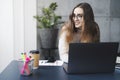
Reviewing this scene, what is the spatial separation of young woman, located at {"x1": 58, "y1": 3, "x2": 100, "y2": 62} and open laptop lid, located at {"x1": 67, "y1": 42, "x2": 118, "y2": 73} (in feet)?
1.84

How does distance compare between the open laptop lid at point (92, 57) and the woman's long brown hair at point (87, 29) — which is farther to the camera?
the woman's long brown hair at point (87, 29)

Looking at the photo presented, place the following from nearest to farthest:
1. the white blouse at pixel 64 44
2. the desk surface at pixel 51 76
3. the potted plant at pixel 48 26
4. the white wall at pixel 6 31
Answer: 1. the desk surface at pixel 51 76
2. the white blouse at pixel 64 44
3. the potted plant at pixel 48 26
4. the white wall at pixel 6 31

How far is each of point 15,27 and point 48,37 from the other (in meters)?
0.69

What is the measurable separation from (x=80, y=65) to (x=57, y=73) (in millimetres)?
191

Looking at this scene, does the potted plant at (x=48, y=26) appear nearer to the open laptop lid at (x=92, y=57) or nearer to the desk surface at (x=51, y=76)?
the desk surface at (x=51, y=76)

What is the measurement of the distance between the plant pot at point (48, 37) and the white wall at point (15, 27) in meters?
0.32

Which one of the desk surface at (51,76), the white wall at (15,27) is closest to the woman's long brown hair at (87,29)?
the desk surface at (51,76)

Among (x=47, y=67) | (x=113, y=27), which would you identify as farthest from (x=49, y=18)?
(x=47, y=67)

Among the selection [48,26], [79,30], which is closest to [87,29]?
[79,30]

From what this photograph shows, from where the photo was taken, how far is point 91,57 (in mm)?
1610

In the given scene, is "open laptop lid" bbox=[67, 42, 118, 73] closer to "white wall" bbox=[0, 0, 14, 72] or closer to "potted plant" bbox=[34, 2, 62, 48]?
"potted plant" bbox=[34, 2, 62, 48]

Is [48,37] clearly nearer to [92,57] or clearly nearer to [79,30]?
[79,30]

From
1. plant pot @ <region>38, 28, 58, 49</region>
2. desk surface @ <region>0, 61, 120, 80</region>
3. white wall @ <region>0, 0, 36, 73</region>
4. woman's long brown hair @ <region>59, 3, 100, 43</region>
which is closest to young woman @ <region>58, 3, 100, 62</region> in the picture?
woman's long brown hair @ <region>59, 3, 100, 43</region>

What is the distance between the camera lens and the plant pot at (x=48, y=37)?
3791 mm
